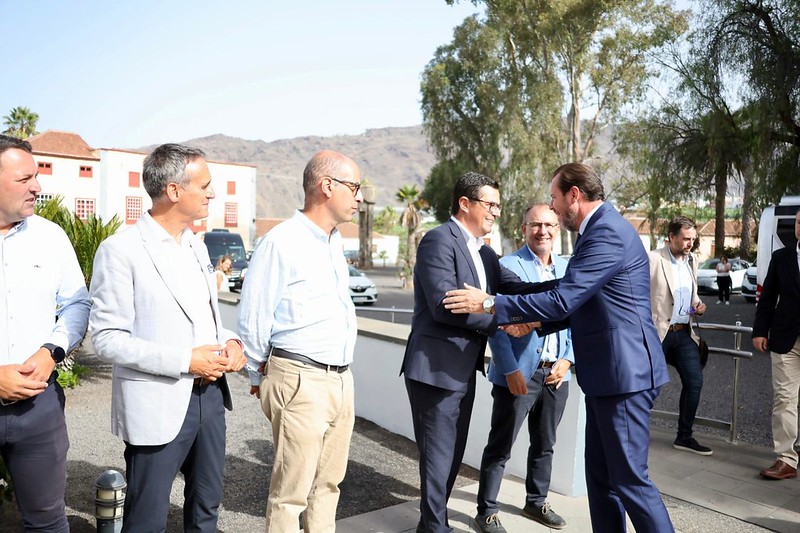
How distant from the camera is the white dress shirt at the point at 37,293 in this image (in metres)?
2.66

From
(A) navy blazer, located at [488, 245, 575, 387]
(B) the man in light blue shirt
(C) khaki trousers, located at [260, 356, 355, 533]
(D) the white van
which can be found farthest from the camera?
(D) the white van

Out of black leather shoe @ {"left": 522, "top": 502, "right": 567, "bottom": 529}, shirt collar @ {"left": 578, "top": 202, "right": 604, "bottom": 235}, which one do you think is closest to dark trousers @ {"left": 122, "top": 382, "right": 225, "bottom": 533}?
shirt collar @ {"left": 578, "top": 202, "right": 604, "bottom": 235}

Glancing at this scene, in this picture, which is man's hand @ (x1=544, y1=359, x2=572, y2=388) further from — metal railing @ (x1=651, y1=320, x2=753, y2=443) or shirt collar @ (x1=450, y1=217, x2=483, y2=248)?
metal railing @ (x1=651, y1=320, x2=753, y2=443)

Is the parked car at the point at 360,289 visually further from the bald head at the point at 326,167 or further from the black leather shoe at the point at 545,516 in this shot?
the bald head at the point at 326,167

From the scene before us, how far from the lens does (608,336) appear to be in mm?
3279

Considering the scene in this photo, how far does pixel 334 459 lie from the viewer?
10.6 ft

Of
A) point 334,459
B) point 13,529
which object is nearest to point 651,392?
point 334,459

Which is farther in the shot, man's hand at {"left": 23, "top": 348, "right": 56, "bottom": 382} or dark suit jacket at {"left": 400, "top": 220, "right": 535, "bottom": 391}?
dark suit jacket at {"left": 400, "top": 220, "right": 535, "bottom": 391}

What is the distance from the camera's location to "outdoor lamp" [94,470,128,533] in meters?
3.21

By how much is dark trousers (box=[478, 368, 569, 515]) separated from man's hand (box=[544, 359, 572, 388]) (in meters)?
0.03

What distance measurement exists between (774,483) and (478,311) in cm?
303

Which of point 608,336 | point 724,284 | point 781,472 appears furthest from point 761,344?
point 724,284

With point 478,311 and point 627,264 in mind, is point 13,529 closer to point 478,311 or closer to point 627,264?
point 478,311

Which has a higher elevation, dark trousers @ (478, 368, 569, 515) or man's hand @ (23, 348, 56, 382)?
man's hand @ (23, 348, 56, 382)
